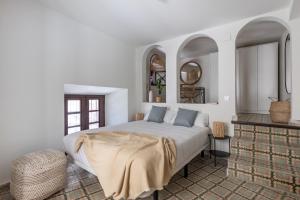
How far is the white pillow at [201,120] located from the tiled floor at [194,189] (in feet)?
3.13

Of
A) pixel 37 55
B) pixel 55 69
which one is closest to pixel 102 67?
pixel 55 69

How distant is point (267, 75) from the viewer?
4.36 metres

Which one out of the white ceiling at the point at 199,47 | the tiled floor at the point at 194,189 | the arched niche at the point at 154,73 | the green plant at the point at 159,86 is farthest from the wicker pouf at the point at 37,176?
the white ceiling at the point at 199,47

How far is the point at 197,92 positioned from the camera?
18.1 feet

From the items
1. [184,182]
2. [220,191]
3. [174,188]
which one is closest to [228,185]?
[220,191]

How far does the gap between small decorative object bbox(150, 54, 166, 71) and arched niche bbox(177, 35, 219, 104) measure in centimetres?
63

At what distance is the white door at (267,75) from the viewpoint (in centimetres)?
426

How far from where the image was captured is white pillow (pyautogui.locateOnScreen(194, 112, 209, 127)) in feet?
11.3

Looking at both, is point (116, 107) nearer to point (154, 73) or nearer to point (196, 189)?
point (154, 73)

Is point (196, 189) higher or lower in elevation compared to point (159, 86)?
lower

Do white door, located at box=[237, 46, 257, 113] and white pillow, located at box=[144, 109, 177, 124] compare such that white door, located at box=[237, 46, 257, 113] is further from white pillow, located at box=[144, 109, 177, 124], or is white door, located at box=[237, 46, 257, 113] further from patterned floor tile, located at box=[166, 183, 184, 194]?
patterned floor tile, located at box=[166, 183, 184, 194]

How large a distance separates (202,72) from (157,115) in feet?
9.65

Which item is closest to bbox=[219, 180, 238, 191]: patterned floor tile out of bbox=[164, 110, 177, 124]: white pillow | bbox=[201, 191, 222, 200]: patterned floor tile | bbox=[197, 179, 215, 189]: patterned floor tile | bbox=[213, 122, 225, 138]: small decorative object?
bbox=[197, 179, 215, 189]: patterned floor tile

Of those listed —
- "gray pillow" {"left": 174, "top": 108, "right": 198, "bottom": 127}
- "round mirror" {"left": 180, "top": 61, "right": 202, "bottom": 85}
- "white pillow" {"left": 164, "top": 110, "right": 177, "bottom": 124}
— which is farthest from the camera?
"round mirror" {"left": 180, "top": 61, "right": 202, "bottom": 85}
